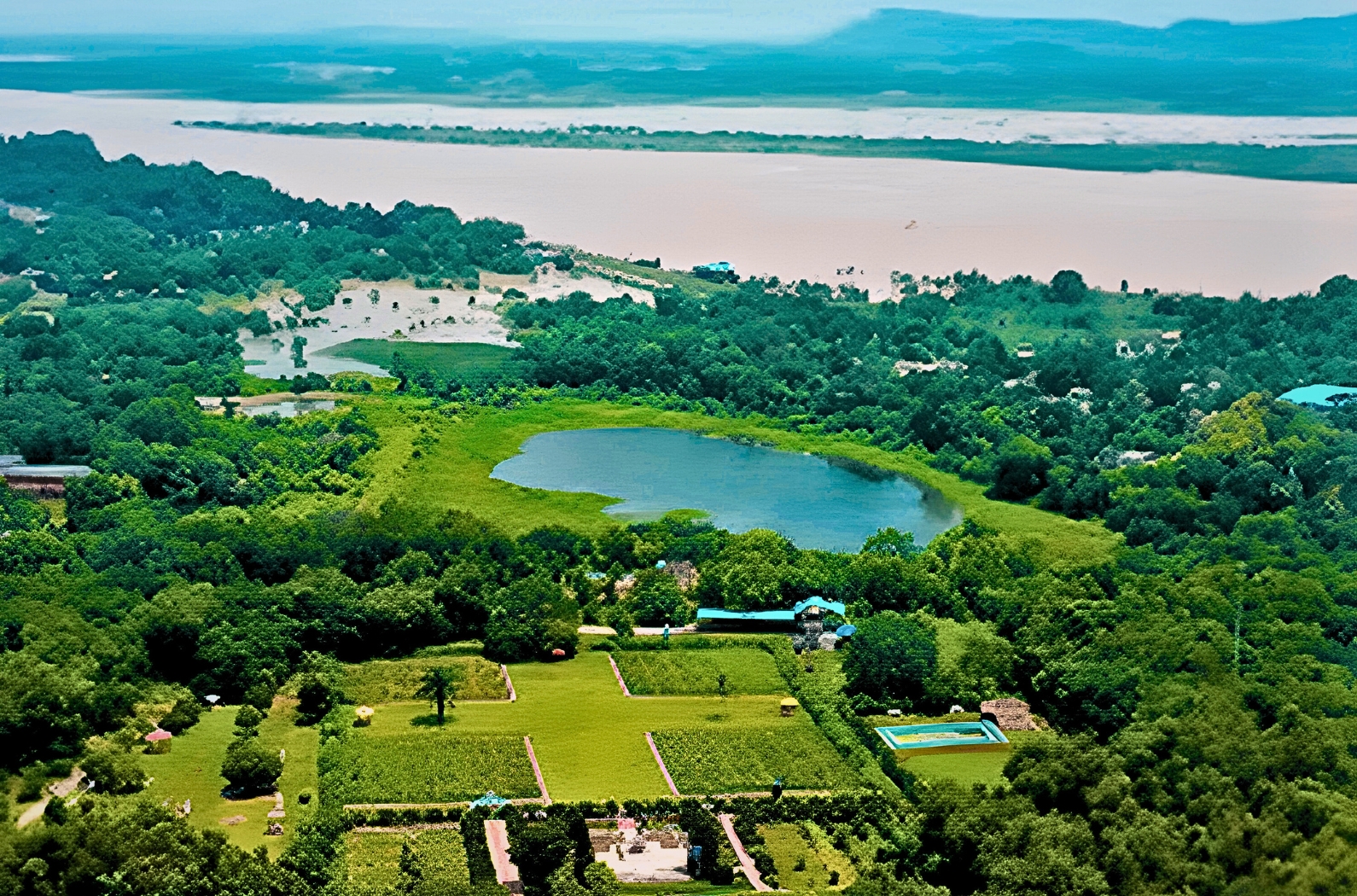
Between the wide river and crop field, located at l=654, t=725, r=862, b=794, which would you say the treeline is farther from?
crop field, located at l=654, t=725, r=862, b=794

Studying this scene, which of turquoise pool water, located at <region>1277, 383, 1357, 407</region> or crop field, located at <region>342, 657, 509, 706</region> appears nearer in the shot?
crop field, located at <region>342, 657, 509, 706</region>

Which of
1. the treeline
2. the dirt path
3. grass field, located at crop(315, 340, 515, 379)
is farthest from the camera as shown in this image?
the treeline

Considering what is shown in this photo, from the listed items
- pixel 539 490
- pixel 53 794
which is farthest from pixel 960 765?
pixel 539 490

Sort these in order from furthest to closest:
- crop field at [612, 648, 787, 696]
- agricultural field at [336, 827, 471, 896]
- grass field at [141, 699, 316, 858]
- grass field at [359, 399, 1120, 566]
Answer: grass field at [359, 399, 1120, 566]
crop field at [612, 648, 787, 696]
grass field at [141, 699, 316, 858]
agricultural field at [336, 827, 471, 896]

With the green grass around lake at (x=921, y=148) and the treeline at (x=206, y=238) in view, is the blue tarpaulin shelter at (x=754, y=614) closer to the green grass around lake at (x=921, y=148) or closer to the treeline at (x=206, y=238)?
the treeline at (x=206, y=238)

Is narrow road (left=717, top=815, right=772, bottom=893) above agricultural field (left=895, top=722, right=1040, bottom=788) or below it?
below

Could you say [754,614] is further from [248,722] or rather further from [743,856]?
[248,722]

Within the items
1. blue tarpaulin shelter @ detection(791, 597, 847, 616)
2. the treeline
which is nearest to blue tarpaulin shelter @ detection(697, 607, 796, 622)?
blue tarpaulin shelter @ detection(791, 597, 847, 616)
